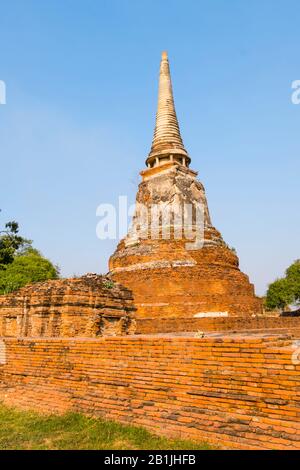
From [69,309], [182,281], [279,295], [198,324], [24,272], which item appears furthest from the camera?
[279,295]

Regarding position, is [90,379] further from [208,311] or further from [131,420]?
[208,311]

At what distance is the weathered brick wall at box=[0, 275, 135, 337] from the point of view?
10.0 metres

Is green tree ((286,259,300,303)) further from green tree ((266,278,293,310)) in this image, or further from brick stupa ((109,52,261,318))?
brick stupa ((109,52,261,318))

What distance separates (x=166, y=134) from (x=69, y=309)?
18.1m

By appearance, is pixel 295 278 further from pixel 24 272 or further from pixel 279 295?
pixel 24 272

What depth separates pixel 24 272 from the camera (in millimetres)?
29938

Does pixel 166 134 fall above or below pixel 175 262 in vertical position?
above

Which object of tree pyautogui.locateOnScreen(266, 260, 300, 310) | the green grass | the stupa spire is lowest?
the green grass

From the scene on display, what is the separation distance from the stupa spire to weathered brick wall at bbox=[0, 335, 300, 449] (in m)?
19.6

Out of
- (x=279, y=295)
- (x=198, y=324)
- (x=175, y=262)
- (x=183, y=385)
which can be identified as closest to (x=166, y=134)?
(x=175, y=262)

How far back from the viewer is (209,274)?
766 inches

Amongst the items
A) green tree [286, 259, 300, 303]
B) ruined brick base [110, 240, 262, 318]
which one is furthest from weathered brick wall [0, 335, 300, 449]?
Result: green tree [286, 259, 300, 303]
